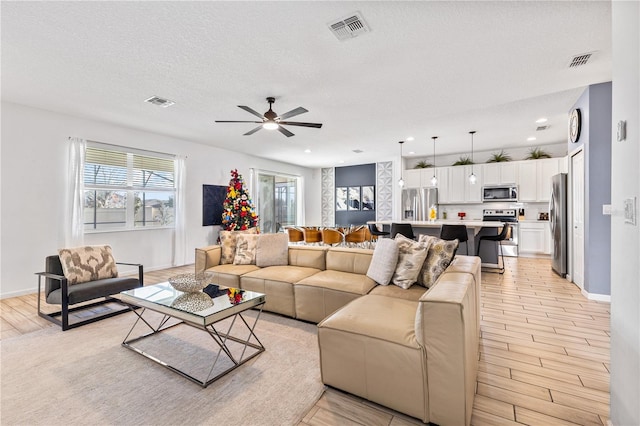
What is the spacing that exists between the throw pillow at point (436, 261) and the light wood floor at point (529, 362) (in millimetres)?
721

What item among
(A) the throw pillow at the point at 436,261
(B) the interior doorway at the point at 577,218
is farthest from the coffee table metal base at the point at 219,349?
(B) the interior doorway at the point at 577,218

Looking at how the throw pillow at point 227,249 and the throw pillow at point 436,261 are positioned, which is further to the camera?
the throw pillow at point 227,249

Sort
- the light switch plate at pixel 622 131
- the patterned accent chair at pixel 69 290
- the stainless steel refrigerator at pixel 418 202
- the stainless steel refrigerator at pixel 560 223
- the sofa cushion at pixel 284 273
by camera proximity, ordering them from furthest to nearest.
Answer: the stainless steel refrigerator at pixel 418 202, the stainless steel refrigerator at pixel 560 223, the sofa cushion at pixel 284 273, the patterned accent chair at pixel 69 290, the light switch plate at pixel 622 131

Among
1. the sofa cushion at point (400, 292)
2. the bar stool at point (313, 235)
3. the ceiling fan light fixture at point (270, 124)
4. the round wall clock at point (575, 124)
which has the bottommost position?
the sofa cushion at point (400, 292)

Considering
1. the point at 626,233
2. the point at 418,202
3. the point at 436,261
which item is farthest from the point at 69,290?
the point at 418,202

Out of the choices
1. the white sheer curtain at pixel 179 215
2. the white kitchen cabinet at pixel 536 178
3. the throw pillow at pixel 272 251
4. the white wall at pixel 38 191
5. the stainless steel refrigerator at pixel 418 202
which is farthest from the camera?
the stainless steel refrigerator at pixel 418 202

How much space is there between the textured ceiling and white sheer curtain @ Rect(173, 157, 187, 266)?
3.96 feet

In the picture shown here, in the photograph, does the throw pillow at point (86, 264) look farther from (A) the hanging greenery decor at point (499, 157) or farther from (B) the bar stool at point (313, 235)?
(A) the hanging greenery decor at point (499, 157)

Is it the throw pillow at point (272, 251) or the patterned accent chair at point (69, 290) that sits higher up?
the throw pillow at point (272, 251)

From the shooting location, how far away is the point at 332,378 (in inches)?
74.7

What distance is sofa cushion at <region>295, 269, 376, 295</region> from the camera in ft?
9.20

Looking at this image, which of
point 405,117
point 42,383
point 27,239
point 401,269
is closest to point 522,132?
point 405,117

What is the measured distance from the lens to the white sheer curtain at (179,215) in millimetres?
6137

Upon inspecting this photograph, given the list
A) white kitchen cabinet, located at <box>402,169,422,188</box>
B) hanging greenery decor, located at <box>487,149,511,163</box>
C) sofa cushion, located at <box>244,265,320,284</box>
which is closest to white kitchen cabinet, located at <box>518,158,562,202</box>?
hanging greenery decor, located at <box>487,149,511,163</box>
